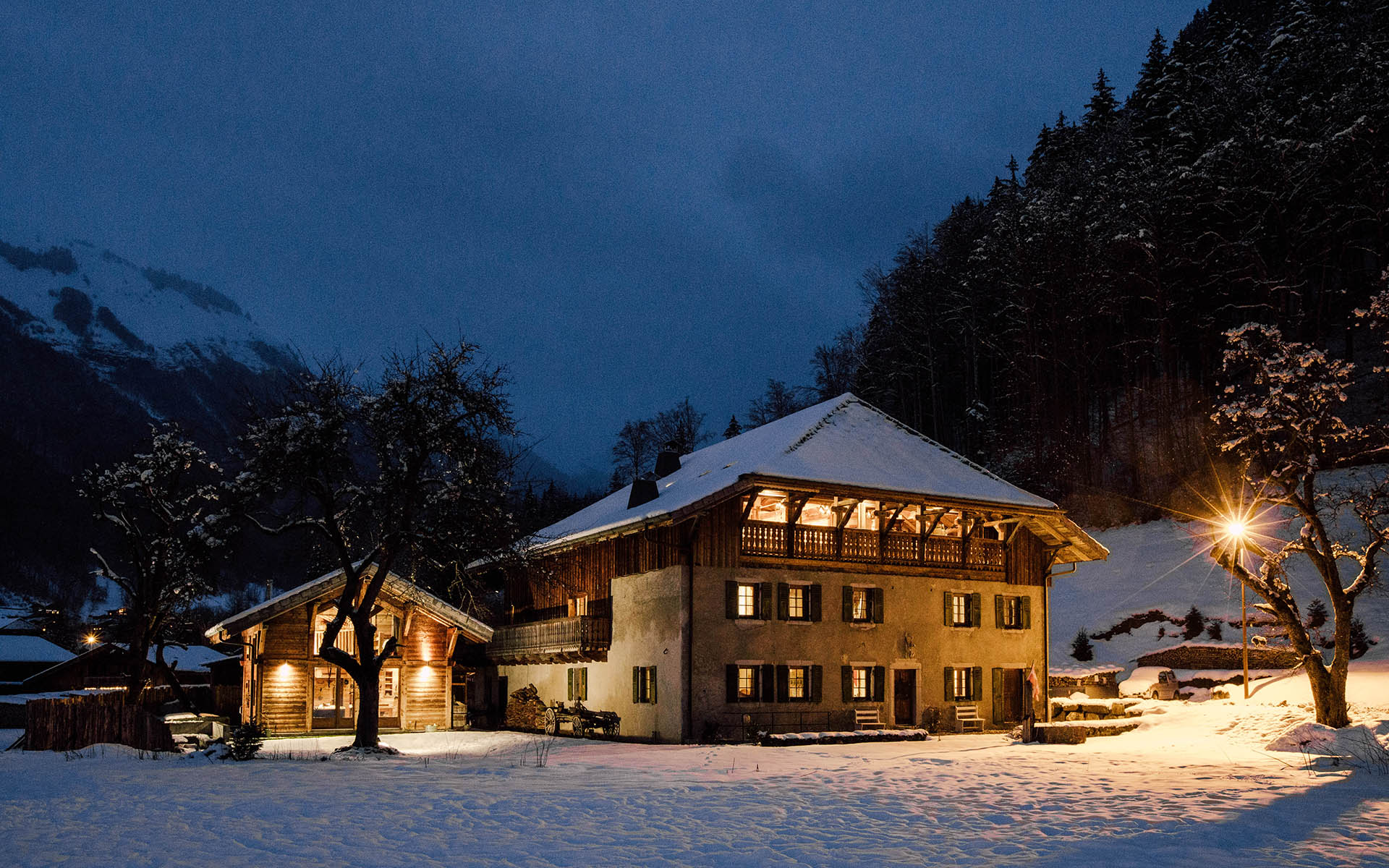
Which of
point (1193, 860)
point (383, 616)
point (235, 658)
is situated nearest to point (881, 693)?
point (383, 616)

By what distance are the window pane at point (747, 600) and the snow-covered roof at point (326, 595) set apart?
10536 mm

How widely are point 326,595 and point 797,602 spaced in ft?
50.7

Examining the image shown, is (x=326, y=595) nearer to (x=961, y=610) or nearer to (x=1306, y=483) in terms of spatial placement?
(x=961, y=610)

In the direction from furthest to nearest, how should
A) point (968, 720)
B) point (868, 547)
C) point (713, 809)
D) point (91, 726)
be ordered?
1. point (968, 720)
2. point (868, 547)
3. point (91, 726)
4. point (713, 809)

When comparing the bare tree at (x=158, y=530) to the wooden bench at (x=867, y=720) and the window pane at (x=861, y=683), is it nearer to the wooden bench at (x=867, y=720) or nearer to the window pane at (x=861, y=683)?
the window pane at (x=861, y=683)

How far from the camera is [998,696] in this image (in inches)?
1259

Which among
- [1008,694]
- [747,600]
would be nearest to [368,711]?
[747,600]

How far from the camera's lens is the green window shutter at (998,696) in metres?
31.8

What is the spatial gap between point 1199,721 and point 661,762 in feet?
48.0

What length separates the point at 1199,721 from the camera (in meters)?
26.6

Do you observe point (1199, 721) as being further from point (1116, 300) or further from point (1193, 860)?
point (1116, 300)

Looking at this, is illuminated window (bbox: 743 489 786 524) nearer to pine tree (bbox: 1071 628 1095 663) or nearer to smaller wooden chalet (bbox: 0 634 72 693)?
pine tree (bbox: 1071 628 1095 663)

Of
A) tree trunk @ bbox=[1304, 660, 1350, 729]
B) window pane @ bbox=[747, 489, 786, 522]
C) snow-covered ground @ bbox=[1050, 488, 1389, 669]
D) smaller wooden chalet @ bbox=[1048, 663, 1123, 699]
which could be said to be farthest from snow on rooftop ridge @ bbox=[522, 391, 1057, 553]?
snow-covered ground @ bbox=[1050, 488, 1389, 669]

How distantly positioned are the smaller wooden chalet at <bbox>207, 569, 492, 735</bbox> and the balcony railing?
1203 centimetres
